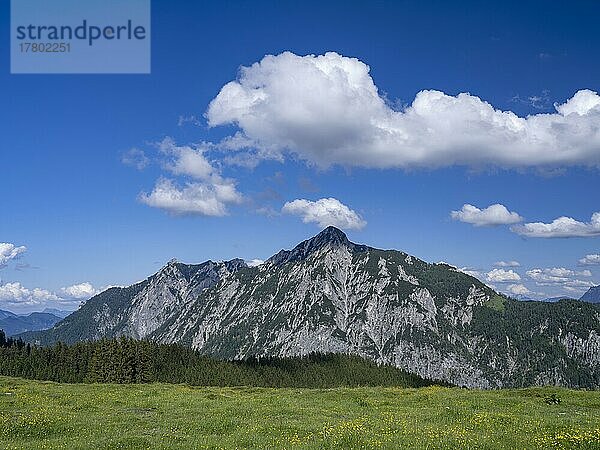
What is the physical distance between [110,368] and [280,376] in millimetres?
83271

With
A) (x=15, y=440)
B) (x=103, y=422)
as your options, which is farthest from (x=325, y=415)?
(x=15, y=440)

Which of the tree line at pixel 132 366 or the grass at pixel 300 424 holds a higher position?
the grass at pixel 300 424

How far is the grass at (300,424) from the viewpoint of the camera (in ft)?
78.3

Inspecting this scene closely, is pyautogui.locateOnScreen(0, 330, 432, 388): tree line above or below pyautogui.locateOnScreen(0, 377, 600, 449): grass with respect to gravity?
below

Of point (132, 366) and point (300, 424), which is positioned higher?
point (300, 424)

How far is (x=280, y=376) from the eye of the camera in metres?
187

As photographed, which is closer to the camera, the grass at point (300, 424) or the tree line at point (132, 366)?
the grass at point (300, 424)

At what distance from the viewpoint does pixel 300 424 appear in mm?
29734

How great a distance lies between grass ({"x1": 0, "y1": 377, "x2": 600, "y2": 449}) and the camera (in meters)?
23.9

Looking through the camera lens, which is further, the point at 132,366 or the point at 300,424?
A: the point at 132,366

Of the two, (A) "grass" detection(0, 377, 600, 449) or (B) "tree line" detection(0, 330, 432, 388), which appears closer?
(A) "grass" detection(0, 377, 600, 449)

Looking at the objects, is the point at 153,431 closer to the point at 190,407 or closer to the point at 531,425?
the point at 190,407

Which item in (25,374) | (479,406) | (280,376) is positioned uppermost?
(479,406)

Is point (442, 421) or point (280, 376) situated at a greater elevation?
point (442, 421)
